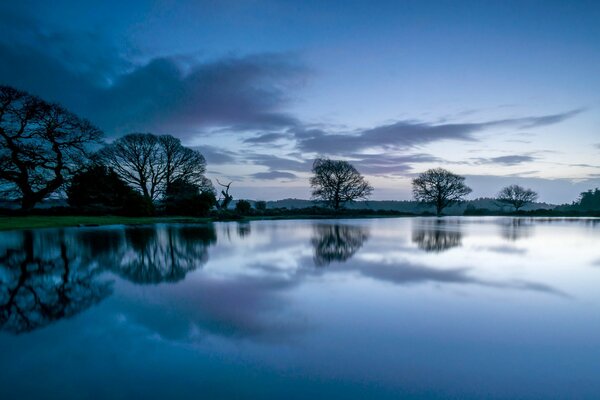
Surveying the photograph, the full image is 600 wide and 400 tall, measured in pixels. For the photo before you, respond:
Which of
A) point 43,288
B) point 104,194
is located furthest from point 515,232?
point 104,194

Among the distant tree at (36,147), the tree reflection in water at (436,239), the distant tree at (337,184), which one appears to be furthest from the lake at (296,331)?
the distant tree at (337,184)

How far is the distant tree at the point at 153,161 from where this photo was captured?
36.9 meters

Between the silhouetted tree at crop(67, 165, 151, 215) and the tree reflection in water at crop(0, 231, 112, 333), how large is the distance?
2401 centimetres

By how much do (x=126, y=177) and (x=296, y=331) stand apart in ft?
131

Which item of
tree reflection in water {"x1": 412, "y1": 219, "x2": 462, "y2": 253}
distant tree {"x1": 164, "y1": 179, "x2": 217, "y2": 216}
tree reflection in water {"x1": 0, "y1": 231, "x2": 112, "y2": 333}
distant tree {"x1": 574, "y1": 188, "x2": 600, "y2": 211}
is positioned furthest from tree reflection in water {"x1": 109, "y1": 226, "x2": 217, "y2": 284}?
distant tree {"x1": 574, "y1": 188, "x2": 600, "y2": 211}

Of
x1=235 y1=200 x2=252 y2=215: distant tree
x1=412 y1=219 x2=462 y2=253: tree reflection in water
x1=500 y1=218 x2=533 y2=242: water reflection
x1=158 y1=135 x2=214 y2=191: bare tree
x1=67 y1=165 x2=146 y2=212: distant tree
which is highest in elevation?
x1=158 y1=135 x2=214 y2=191: bare tree

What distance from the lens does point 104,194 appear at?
1315 inches

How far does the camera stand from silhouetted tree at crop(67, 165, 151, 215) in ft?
105

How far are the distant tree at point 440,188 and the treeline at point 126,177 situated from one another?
3cm

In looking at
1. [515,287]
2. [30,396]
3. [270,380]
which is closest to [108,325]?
[30,396]

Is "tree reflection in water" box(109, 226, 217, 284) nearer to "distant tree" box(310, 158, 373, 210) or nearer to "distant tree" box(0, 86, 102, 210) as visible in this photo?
"distant tree" box(0, 86, 102, 210)

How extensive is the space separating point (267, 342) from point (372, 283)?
3.63 meters

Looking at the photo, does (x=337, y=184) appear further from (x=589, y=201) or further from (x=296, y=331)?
(x=589, y=201)

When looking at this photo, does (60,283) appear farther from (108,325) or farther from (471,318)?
(471,318)
